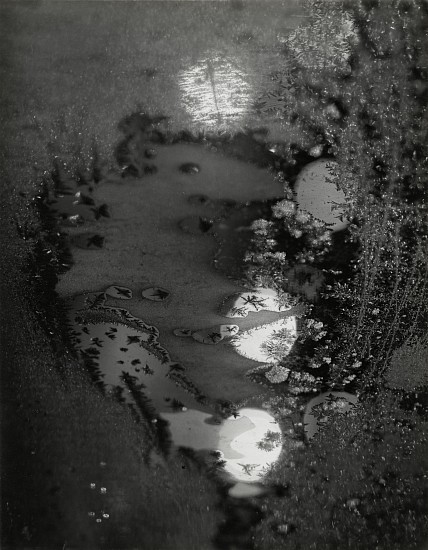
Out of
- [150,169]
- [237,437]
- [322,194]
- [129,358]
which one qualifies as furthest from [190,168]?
[237,437]

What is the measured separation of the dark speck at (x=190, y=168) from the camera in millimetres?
692

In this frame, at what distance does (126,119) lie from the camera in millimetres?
686

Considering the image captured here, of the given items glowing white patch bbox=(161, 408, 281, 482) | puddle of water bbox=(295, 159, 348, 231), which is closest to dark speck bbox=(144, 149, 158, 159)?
puddle of water bbox=(295, 159, 348, 231)

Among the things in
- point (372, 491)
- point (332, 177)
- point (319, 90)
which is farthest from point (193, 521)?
point (319, 90)

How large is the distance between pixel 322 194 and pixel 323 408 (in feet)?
1.10

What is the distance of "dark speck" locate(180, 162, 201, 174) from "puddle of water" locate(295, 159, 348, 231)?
0.50 ft

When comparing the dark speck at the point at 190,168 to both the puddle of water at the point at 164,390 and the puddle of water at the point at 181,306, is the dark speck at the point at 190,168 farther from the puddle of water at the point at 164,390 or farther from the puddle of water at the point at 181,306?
the puddle of water at the point at 164,390

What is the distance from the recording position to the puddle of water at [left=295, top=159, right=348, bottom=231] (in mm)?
697

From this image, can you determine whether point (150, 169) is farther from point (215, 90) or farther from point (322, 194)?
point (322, 194)

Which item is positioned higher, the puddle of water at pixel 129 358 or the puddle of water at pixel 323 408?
the puddle of water at pixel 129 358

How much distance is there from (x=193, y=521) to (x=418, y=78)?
773 millimetres

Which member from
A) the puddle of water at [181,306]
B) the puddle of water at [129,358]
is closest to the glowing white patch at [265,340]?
the puddle of water at [181,306]

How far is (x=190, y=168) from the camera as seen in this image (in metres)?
0.69

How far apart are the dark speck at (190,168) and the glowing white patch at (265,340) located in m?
0.26
